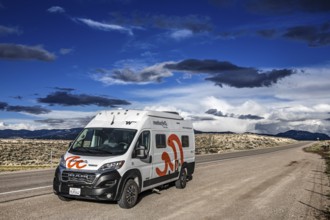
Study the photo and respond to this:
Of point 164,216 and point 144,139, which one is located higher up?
point 144,139

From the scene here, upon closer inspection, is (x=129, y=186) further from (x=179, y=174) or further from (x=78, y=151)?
(x=179, y=174)

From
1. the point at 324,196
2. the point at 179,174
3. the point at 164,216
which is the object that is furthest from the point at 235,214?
the point at 324,196

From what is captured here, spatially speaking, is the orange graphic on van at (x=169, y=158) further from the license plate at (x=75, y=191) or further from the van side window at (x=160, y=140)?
the license plate at (x=75, y=191)

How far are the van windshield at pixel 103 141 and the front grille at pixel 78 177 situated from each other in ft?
2.55

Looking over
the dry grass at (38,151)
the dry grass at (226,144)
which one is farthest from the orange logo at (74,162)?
the dry grass at (226,144)

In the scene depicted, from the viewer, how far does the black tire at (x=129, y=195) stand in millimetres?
9898

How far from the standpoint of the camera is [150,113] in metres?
12.1

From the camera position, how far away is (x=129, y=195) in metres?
10.1

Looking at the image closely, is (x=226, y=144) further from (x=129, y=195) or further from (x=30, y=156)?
(x=129, y=195)

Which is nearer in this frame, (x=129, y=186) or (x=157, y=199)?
(x=129, y=186)

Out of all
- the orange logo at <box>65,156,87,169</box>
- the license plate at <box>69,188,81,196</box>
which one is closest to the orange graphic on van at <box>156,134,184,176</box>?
the orange logo at <box>65,156,87,169</box>

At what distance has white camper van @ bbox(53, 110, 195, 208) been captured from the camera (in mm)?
9656

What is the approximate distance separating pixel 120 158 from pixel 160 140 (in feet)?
8.72

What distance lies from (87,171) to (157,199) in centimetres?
296
